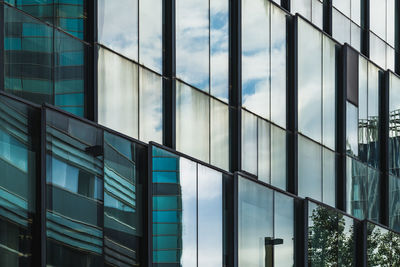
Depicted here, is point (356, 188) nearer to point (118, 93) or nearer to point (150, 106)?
point (150, 106)

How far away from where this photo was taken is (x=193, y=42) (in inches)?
1046

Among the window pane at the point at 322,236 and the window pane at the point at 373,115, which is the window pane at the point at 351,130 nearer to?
the window pane at the point at 373,115

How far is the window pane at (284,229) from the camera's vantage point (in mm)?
28409

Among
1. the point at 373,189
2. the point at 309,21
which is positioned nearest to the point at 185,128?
the point at 309,21

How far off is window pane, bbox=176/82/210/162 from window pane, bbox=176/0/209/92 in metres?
0.36

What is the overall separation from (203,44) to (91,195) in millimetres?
7800

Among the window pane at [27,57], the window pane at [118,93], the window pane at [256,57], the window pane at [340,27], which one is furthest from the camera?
the window pane at [340,27]

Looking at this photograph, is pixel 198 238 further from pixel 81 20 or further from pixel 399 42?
pixel 399 42

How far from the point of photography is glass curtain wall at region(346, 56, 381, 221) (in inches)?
1399

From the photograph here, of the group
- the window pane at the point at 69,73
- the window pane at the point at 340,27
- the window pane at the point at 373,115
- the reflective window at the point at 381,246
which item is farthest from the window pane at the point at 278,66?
the window pane at the point at 69,73

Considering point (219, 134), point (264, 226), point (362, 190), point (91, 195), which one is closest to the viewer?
point (91, 195)

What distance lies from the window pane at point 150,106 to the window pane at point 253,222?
3338 millimetres

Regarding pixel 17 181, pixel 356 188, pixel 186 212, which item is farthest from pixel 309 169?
pixel 17 181

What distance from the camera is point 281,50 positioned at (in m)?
31.5
